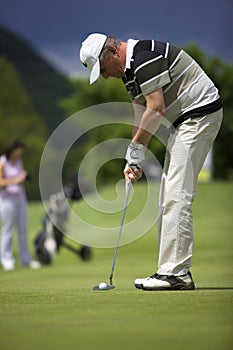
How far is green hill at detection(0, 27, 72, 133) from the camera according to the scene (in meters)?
13.7

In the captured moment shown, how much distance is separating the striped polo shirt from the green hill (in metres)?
9.76

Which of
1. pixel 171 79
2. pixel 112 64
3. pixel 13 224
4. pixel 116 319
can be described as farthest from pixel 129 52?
pixel 13 224

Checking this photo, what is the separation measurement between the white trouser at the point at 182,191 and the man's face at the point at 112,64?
38cm

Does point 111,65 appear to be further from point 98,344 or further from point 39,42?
point 39,42

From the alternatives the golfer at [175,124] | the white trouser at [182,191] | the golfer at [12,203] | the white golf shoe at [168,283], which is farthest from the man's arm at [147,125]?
the golfer at [12,203]

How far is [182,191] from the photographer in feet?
12.8

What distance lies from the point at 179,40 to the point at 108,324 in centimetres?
1108

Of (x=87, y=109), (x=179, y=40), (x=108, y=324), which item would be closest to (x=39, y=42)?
(x=87, y=109)

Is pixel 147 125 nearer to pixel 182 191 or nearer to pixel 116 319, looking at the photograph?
pixel 182 191

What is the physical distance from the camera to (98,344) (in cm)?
231

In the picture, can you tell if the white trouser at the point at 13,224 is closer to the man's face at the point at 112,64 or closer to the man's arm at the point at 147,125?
the man's arm at the point at 147,125

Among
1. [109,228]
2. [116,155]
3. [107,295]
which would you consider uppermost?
[107,295]

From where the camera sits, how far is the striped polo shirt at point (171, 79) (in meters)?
3.76

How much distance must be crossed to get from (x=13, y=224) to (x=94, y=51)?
528 centimetres
